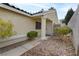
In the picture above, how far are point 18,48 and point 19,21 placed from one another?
2.04ft

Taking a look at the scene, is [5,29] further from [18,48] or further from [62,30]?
[62,30]

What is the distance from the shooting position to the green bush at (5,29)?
2924 mm

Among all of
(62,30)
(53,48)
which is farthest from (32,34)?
(62,30)

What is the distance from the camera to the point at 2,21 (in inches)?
117

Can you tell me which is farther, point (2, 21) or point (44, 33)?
point (44, 33)

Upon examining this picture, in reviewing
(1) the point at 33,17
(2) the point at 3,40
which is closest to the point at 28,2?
(1) the point at 33,17

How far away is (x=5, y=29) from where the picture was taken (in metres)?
2.93

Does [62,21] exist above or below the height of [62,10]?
below

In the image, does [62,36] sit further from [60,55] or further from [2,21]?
[2,21]

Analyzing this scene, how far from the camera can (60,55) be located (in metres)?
3.10

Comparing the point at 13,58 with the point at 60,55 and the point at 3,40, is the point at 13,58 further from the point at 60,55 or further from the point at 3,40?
the point at 60,55

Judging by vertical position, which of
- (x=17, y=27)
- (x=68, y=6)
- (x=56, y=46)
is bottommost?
(x=56, y=46)

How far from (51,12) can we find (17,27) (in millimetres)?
858

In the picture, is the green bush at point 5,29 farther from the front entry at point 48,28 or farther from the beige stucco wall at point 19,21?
the front entry at point 48,28
